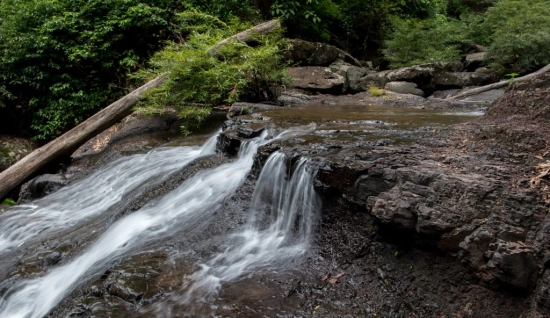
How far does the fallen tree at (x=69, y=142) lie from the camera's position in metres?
7.50

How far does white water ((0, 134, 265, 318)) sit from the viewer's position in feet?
12.3

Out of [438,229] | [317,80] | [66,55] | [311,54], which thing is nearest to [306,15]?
[311,54]

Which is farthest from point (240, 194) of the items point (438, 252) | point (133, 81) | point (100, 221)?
point (133, 81)

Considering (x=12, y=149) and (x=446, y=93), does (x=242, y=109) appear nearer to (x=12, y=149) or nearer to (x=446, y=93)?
(x=446, y=93)

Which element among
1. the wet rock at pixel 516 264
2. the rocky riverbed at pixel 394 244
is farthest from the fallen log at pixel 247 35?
the wet rock at pixel 516 264

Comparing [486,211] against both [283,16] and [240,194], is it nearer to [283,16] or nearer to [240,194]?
[240,194]

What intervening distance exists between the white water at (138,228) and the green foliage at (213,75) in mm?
2698

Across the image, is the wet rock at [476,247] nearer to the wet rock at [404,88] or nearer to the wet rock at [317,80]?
the wet rock at [317,80]

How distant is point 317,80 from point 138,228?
7.69 metres

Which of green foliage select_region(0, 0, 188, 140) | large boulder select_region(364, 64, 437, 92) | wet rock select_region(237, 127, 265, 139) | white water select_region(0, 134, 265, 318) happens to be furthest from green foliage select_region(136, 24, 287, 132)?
large boulder select_region(364, 64, 437, 92)

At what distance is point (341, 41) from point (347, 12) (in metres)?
1.15

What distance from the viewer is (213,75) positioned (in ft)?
25.0

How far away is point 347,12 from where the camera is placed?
15.4 m

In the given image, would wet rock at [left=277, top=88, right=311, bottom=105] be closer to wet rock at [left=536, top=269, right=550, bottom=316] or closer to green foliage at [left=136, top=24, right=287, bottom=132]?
green foliage at [left=136, top=24, right=287, bottom=132]
